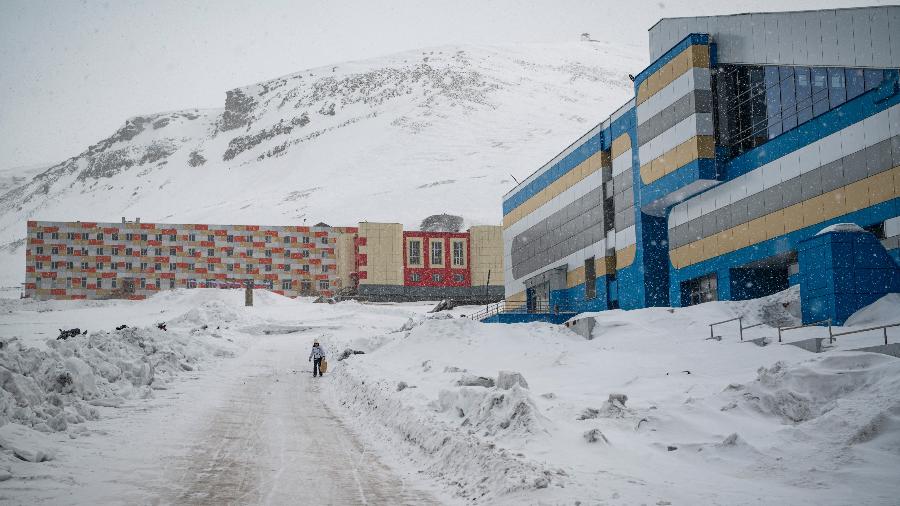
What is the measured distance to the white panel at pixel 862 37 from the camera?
2759 centimetres

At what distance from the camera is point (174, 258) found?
90.2m

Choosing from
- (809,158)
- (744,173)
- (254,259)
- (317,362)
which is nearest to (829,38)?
(809,158)

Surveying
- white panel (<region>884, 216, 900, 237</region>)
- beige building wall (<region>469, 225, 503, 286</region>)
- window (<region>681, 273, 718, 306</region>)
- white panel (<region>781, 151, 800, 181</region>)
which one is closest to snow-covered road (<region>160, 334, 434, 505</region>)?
white panel (<region>884, 216, 900, 237</region>)

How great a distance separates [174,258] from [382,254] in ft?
89.0

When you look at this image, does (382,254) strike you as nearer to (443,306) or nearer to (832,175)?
(443,306)

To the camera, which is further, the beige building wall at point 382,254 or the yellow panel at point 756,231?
the beige building wall at point 382,254

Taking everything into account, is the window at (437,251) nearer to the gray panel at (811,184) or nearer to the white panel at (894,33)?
the gray panel at (811,184)

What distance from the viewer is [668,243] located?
40.5m

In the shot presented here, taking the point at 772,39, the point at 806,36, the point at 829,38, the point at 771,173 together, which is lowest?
the point at 771,173

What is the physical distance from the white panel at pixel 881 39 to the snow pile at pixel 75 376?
27.1m

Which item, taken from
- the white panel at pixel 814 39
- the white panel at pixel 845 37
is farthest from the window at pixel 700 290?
the white panel at pixel 845 37

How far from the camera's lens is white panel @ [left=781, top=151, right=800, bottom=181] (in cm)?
3061

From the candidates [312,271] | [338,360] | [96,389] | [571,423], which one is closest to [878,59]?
[571,423]

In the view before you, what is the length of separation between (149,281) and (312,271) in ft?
65.5
